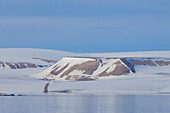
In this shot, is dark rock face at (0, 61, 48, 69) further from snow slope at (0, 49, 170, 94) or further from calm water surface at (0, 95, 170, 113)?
calm water surface at (0, 95, 170, 113)

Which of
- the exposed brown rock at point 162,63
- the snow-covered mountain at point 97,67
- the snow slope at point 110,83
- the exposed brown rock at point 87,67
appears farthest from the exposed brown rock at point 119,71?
the exposed brown rock at point 162,63

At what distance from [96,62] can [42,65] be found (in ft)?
49.8

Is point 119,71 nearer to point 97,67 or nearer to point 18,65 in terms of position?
point 97,67

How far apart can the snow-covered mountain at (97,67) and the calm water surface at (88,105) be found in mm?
18274

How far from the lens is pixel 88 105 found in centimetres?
4947

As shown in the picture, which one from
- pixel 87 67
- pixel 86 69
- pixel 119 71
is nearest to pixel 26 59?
pixel 87 67

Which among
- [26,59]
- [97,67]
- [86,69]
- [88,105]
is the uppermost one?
[26,59]

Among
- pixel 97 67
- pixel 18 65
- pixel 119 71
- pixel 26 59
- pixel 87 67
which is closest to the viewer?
pixel 119 71

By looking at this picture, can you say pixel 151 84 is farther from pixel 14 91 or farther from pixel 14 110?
pixel 14 110

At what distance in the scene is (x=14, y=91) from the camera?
66938 millimetres

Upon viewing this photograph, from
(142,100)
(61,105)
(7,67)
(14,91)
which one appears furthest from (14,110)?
(7,67)

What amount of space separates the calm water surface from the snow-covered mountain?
719 inches

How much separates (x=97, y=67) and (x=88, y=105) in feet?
91.8

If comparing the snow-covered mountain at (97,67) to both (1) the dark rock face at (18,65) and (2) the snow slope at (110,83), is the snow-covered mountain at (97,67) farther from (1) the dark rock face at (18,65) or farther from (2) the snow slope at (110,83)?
(1) the dark rock face at (18,65)
